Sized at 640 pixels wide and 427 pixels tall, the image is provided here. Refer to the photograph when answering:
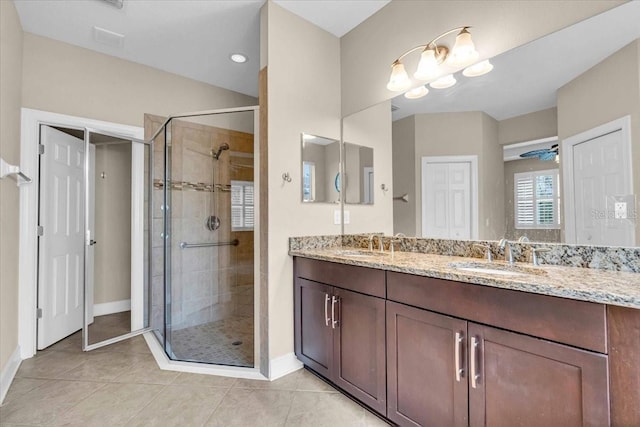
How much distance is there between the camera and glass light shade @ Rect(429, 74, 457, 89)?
1.84 m

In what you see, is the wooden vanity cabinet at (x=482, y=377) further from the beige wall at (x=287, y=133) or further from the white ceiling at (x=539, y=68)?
the white ceiling at (x=539, y=68)

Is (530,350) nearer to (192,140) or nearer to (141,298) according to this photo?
(192,140)

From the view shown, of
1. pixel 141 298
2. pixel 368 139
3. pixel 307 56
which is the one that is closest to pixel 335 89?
pixel 307 56

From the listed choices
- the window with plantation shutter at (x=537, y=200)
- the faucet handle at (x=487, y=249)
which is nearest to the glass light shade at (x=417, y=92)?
the window with plantation shutter at (x=537, y=200)

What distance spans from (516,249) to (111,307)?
3834mm

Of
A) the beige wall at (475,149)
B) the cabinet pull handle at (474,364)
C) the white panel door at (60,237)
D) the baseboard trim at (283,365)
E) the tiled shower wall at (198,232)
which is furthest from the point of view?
the tiled shower wall at (198,232)

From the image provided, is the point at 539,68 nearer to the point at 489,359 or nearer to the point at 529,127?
the point at 529,127

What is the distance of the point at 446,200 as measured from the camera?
1.94m

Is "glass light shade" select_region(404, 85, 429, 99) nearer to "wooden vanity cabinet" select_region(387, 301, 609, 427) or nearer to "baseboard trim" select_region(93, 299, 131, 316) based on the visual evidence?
"wooden vanity cabinet" select_region(387, 301, 609, 427)

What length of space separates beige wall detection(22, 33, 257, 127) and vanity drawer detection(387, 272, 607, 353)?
10.0ft

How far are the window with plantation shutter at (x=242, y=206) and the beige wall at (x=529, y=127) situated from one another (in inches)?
68.4

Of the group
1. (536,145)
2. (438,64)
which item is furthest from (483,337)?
(438,64)

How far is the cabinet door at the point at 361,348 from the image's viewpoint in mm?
1549

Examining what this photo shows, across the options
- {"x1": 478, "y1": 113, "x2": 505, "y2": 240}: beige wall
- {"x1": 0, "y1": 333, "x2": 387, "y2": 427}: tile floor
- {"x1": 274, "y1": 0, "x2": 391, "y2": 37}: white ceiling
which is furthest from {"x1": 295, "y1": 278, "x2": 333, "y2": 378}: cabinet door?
{"x1": 274, "y1": 0, "x2": 391, "y2": 37}: white ceiling
